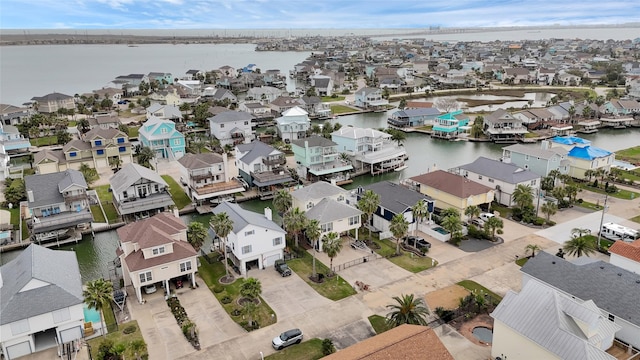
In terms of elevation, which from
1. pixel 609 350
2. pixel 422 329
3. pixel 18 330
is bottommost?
pixel 609 350

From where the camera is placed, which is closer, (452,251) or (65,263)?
(65,263)

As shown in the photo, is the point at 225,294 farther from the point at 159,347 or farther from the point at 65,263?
the point at 65,263

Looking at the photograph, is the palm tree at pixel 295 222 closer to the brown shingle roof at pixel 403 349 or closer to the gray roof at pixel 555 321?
the brown shingle roof at pixel 403 349

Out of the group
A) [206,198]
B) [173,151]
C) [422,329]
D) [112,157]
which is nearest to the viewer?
[422,329]

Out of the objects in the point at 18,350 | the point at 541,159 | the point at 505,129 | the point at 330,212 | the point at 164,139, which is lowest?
the point at 18,350

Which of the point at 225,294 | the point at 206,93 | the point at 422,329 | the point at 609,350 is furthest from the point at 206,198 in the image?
the point at 206,93

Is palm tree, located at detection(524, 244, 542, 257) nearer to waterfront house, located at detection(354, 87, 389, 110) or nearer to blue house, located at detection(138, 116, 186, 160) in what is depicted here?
blue house, located at detection(138, 116, 186, 160)

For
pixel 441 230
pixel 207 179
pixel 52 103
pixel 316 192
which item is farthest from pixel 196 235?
pixel 52 103

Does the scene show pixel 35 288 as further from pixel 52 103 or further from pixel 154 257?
pixel 52 103
